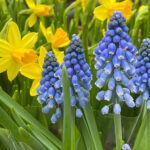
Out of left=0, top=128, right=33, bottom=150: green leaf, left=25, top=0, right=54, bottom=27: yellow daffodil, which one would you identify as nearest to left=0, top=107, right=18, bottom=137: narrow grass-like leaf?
left=0, top=128, right=33, bottom=150: green leaf

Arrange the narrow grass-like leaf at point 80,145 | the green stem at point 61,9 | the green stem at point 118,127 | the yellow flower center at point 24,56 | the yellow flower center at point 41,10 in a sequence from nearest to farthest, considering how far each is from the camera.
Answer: the green stem at point 118,127 < the narrow grass-like leaf at point 80,145 < the yellow flower center at point 24,56 < the yellow flower center at point 41,10 < the green stem at point 61,9

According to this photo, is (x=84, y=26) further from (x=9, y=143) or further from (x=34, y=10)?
(x=9, y=143)

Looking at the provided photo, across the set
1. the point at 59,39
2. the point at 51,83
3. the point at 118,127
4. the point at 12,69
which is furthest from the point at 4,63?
the point at 118,127

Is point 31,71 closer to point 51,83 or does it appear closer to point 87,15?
point 51,83

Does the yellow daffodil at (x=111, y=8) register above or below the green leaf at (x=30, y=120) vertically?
above

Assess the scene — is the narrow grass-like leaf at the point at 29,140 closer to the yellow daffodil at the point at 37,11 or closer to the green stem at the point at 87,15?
the green stem at the point at 87,15

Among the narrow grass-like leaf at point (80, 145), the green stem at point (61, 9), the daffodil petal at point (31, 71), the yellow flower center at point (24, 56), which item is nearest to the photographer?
the narrow grass-like leaf at point (80, 145)

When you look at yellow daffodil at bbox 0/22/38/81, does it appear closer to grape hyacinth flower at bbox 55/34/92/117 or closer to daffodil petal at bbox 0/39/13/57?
daffodil petal at bbox 0/39/13/57

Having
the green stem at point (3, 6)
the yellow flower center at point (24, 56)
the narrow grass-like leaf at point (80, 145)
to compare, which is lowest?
the narrow grass-like leaf at point (80, 145)

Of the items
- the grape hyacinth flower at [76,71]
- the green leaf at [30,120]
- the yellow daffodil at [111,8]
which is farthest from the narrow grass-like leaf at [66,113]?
the yellow daffodil at [111,8]
